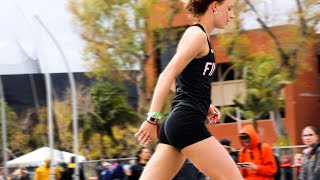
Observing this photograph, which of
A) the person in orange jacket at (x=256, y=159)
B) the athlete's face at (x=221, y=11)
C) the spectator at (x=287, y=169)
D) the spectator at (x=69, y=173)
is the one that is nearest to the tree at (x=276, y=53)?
the spectator at (x=69, y=173)

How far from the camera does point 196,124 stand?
494 centimetres

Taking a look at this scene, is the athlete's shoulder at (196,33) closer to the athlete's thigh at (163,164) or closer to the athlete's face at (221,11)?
the athlete's face at (221,11)

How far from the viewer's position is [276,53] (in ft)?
87.4

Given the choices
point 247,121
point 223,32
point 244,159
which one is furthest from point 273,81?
point 244,159

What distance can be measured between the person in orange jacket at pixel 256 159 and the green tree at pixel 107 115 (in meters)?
23.2

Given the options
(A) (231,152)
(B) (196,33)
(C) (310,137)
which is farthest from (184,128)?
(A) (231,152)

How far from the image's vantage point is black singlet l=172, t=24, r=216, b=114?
4973 mm

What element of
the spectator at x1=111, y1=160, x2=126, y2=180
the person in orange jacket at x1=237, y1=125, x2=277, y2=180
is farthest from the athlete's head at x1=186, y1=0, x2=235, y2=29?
the spectator at x1=111, y1=160, x2=126, y2=180

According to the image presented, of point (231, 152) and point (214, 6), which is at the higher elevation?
point (214, 6)

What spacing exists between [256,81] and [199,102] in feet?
74.7

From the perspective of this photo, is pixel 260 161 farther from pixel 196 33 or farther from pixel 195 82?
pixel 196 33

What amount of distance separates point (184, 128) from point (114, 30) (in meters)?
23.6

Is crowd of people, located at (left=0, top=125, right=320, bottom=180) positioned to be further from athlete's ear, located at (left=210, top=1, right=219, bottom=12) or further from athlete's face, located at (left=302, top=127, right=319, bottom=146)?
athlete's ear, located at (left=210, top=1, right=219, bottom=12)

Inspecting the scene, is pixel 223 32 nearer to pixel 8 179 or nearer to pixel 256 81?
pixel 256 81
